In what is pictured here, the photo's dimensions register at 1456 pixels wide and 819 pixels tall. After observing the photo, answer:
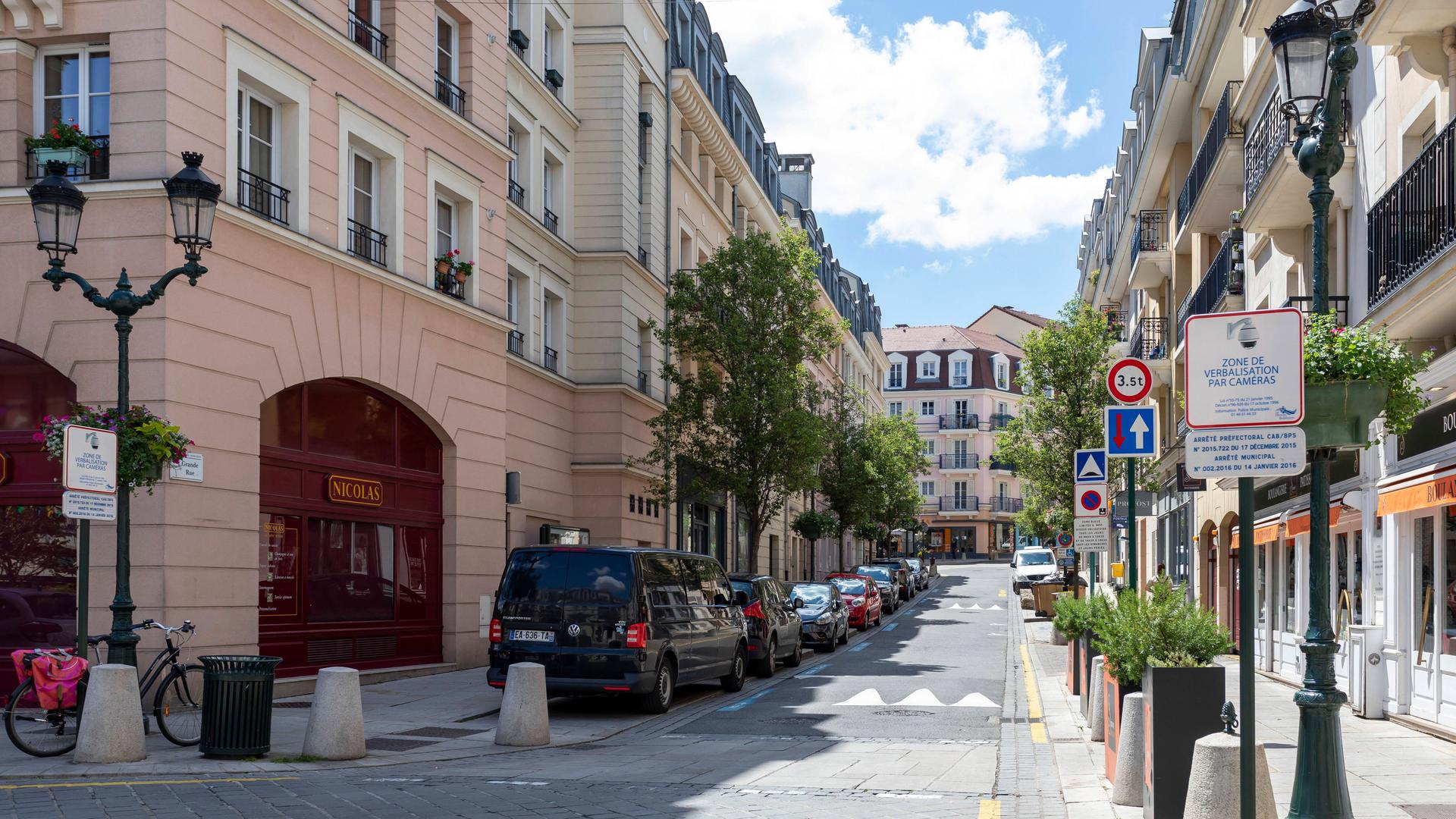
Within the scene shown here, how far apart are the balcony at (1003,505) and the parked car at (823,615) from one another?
81.1 meters

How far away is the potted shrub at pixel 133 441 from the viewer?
1246 cm

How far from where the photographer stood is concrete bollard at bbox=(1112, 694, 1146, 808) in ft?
30.1

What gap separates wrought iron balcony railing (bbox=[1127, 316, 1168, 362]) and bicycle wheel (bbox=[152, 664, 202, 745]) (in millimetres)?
28002

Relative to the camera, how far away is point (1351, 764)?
1162cm

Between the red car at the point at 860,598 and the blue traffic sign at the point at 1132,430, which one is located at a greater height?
the blue traffic sign at the point at 1132,430

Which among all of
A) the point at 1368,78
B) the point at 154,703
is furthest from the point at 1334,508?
the point at 154,703

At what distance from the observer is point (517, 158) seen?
27.5 m

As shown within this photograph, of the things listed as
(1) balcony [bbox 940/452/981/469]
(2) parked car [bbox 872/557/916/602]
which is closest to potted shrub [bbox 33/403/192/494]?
(2) parked car [bbox 872/557/916/602]

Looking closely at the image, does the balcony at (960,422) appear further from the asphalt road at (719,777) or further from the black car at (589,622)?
the black car at (589,622)

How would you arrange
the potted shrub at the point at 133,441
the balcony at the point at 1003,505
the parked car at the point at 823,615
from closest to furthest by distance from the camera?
the potted shrub at the point at 133,441 < the parked car at the point at 823,615 < the balcony at the point at 1003,505

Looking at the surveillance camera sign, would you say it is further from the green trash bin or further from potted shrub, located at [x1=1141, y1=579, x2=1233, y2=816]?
the green trash bin

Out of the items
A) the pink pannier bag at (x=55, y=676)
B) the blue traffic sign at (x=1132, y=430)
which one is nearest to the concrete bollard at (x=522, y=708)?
the pink pannier bag at (x=55, y=676)

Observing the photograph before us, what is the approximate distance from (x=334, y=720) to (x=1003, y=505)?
330ft

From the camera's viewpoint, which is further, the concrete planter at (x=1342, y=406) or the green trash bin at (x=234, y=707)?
the green trash bin at (x=234, y=707)
